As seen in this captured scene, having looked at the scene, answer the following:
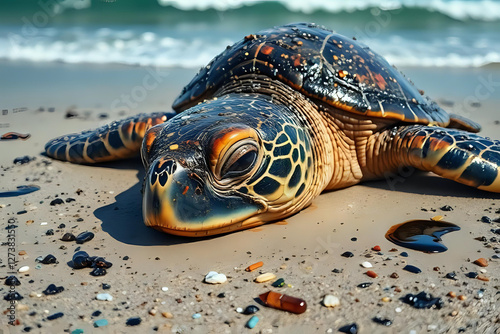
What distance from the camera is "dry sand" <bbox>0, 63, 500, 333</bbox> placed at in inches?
101

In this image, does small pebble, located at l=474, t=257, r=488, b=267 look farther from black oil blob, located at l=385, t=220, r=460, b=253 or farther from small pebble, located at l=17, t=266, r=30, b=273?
small pebble, located at l=17, t=266, r=30, b=273

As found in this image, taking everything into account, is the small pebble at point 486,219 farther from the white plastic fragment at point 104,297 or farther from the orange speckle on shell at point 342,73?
the white plastic fragment at point 104,297

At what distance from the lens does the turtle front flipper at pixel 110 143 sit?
506 cm

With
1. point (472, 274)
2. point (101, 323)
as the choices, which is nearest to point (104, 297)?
point (101, 323)

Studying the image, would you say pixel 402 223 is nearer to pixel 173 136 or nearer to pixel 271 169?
pixel 271 169

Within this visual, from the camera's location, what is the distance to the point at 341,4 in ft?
64.7

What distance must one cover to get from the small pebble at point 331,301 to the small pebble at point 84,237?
169 cm

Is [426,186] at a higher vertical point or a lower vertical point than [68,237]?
higher

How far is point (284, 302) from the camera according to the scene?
2.64 meters

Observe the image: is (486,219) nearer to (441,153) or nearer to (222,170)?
(441,153)

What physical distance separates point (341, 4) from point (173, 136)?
1786 cm

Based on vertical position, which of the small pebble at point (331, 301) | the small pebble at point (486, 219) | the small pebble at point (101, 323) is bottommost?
the small pebble at point (101, 323)

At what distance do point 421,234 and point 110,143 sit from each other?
3121 millimetres

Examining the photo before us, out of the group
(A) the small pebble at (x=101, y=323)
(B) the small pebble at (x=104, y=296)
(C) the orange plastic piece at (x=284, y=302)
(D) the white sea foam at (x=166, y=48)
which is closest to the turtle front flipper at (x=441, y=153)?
(C) the orange plastic piece at (x=284, y=302)
